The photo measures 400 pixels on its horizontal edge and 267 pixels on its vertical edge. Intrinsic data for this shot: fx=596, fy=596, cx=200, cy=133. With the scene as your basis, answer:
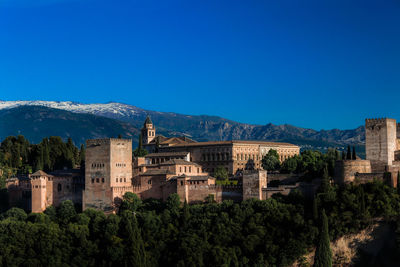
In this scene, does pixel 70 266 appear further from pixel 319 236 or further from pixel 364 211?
Result: pixel 364 211

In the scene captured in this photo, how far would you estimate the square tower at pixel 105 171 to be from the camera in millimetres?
65812

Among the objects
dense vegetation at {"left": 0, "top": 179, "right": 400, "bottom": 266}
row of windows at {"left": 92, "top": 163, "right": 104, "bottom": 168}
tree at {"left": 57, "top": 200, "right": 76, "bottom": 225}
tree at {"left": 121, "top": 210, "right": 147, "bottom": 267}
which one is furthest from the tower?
tree at {"left": 121, "top": 210, "right": 147, "bottom": 267}

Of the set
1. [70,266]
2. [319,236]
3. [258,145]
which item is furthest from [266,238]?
A: [258,145]

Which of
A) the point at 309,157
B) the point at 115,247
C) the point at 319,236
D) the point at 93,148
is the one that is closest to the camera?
the point at 319,236

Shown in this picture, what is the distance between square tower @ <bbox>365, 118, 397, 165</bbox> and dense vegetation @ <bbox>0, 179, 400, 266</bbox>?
17.6 ft

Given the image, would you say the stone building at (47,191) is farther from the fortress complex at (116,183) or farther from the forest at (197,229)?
the forest at (197,229)

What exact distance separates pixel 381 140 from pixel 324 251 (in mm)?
15364

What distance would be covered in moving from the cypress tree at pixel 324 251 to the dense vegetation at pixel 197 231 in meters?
2.79

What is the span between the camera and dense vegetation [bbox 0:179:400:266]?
55.6 metres

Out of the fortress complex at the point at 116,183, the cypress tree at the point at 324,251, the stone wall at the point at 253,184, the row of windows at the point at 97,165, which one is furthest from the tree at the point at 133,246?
the cypress tree at the point at 324,251

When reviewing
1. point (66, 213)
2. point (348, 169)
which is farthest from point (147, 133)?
point (348, 169)

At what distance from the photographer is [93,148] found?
67.4 m

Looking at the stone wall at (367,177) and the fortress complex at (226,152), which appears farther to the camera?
the fortress complex at (226,152)

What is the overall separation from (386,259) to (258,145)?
44175mm
